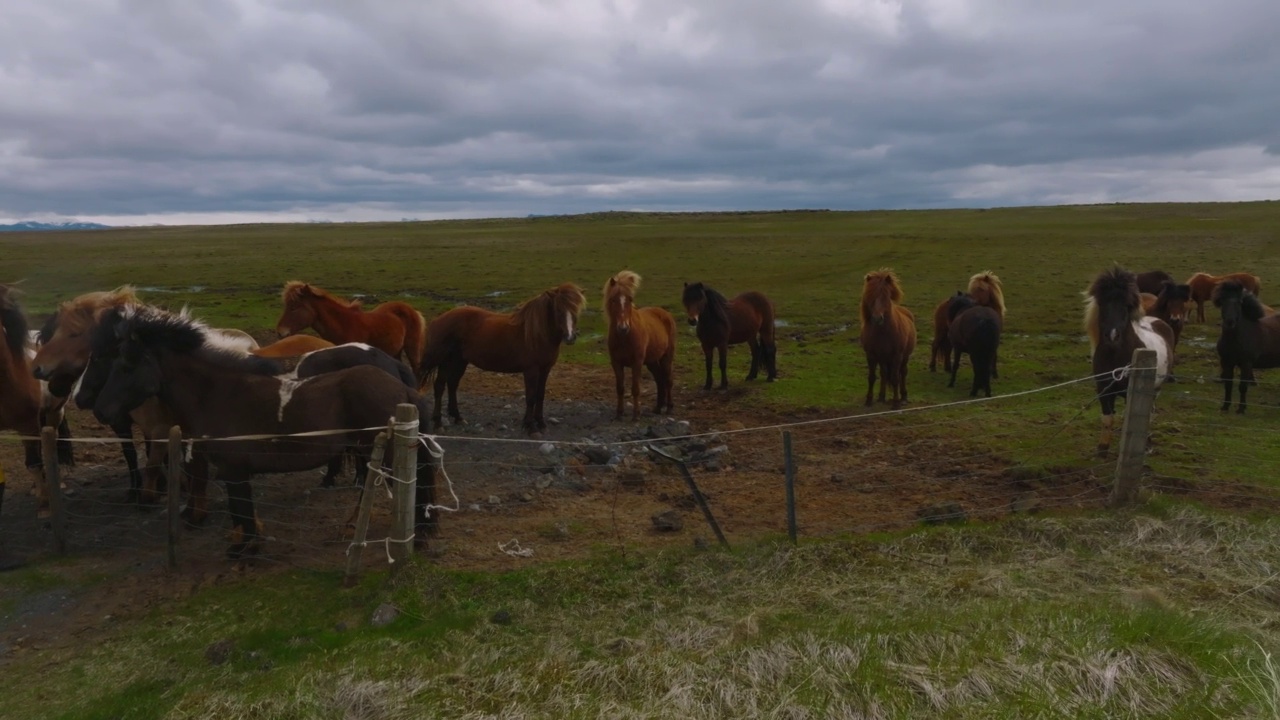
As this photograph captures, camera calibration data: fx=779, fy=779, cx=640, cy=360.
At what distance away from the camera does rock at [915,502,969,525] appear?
6527mm

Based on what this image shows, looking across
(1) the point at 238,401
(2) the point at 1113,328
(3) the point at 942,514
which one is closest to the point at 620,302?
(3) the point at 942,514

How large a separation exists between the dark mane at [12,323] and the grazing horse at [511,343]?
15.2ft

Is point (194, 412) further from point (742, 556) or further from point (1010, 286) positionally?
point (1010, 286)

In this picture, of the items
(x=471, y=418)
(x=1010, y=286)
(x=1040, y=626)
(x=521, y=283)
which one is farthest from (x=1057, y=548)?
(x=521, y=283)

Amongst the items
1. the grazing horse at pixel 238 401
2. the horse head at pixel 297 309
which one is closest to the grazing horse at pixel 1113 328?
the grazing horse at pixel 238 401

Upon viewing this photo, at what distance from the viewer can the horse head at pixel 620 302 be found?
36.0 ft

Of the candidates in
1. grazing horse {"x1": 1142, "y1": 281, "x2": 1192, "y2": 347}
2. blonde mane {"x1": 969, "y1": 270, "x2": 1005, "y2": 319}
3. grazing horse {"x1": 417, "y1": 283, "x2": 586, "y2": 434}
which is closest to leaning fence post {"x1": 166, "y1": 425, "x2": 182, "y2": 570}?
grazing horse {"x1": 417, "y1": 283, "x2": 586, "y2": 434}

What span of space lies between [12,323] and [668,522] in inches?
235

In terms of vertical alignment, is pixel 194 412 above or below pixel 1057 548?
above

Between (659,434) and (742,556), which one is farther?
(659,434)

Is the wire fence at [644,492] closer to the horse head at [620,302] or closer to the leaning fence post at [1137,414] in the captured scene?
the leaning fence post at [1137,414]

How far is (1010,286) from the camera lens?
1137 inches

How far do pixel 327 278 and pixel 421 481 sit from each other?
32.9 meters

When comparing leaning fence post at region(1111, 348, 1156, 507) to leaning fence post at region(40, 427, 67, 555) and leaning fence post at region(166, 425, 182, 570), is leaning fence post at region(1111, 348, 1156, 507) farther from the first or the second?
leaning fence post at region(40, 427, 67, 555)
